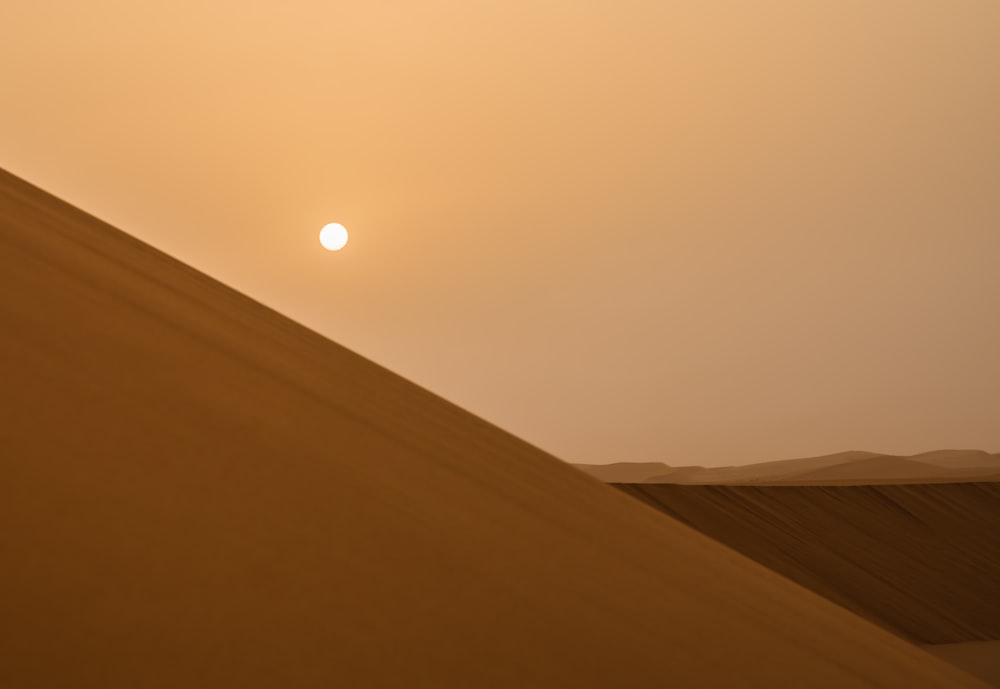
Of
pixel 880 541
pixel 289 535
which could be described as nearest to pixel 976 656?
pixel 880 541

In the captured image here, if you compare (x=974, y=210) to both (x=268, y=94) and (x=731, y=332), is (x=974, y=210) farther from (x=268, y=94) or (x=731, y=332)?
(x=268, y=94)

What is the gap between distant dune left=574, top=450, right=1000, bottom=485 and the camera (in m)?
0.77

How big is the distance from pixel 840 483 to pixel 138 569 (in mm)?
720

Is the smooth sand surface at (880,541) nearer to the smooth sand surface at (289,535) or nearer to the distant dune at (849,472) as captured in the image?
the distant dune at (849,472)

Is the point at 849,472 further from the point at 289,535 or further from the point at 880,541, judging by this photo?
the point at 289,535

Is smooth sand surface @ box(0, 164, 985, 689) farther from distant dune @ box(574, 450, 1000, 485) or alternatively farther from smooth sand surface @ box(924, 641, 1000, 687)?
distant dune @ box(574, 450, 1000, 485)

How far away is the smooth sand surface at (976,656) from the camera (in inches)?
22.5

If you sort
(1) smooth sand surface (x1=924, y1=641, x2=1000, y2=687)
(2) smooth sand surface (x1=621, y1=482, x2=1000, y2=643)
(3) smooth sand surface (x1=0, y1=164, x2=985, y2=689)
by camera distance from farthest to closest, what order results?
(2) smooth sand surface (x1=621, y1=482, x2=1000, y2=643)
(1) smooth sand surface (x1=924, y1=641, x2=1000, y2=687)
(3) smooth sand surface (x1=0, y1=164, x2=985, y2=689)

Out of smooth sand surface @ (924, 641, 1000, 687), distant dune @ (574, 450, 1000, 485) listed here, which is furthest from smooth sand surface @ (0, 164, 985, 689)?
distant dune @ (574, 450, 1000, 485)

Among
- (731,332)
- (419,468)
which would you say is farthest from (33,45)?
(419,468)

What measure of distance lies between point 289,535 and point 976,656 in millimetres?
596

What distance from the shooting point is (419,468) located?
8.1 inches

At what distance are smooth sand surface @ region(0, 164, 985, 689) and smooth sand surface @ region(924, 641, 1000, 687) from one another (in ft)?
1.27

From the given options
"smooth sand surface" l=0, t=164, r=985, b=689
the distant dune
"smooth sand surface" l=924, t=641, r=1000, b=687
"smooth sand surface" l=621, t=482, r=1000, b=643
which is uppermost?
the distant dune
